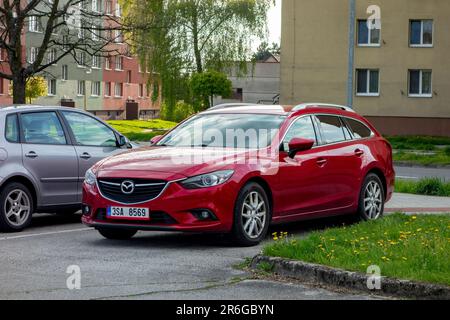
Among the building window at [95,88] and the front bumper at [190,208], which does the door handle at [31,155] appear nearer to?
Answer: the front bumper at [190,208]

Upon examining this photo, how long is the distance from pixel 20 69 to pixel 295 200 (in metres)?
16.8

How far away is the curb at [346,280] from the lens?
7758mm

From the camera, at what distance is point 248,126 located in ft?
39.9

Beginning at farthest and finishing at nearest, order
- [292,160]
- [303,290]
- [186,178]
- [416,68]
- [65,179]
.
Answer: [416,68] < [65,179] < [292,160] < [186,178] < [303,290]

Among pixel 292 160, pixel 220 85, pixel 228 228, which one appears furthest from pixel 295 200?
pixel 220 85

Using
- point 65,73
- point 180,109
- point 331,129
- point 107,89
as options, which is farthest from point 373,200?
point 107,89

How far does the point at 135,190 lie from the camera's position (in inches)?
430

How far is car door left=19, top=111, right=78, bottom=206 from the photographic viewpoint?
13.1 m

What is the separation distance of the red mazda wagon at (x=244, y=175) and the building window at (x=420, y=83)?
38.2 m

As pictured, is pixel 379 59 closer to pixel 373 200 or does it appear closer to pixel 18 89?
pixel 18 89

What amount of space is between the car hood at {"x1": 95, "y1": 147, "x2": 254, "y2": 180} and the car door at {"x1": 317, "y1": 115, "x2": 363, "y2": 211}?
5.37 ft

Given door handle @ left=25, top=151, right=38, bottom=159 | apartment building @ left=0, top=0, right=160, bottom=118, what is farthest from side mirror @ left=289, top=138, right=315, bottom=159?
apartment building @ left=0, top=0, right=160, bottom=118

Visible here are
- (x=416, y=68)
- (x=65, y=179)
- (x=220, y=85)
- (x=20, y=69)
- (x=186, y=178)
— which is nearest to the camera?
(x=186, y=178)

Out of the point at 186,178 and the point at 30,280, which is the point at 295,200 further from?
the point at 30,280
